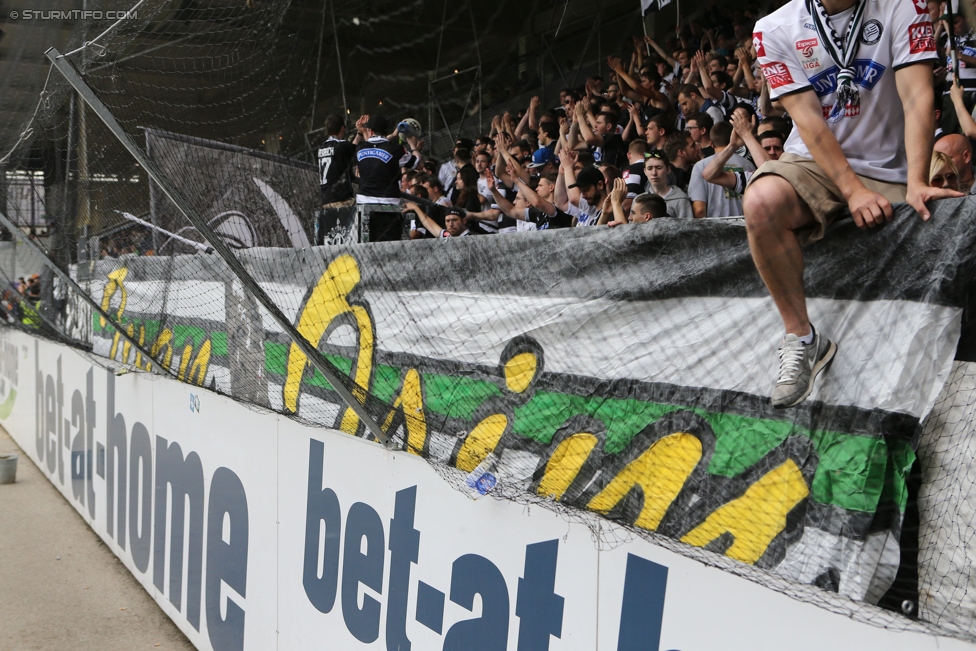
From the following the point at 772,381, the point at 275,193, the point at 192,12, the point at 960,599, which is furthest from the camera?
the point at 275,193

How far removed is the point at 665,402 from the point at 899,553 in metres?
0.60

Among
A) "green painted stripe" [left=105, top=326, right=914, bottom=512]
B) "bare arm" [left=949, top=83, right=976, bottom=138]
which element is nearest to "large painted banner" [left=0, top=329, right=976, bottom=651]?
"green painted stripe" [left=105, top=326, right=914, bottom=512]

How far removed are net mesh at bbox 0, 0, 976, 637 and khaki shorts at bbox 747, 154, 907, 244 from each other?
0.18 metres

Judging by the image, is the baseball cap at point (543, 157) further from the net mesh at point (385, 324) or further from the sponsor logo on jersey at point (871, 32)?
the sponsor logo on jersey at point (871, 32)

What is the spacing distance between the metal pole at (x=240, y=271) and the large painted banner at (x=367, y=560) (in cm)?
23

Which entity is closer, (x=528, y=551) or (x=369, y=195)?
(x=528, y=551)

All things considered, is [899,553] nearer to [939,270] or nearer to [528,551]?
[939,270]

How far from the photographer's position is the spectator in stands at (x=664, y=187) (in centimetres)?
486

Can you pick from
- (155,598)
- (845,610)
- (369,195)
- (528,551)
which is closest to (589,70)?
(369,195)

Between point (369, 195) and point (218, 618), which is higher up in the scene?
point (369, 195)

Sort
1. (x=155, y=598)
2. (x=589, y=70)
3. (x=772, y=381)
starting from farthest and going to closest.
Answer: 1. (x=589, y=70)
2. (x=155, y=598)
3. (x=772, y=381)

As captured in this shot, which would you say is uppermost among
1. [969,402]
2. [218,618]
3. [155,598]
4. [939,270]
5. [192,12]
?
[192,12]

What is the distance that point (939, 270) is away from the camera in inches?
63.4

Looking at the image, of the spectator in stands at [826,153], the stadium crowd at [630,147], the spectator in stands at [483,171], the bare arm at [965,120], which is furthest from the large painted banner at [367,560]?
the spectator in stands at [483,171]
